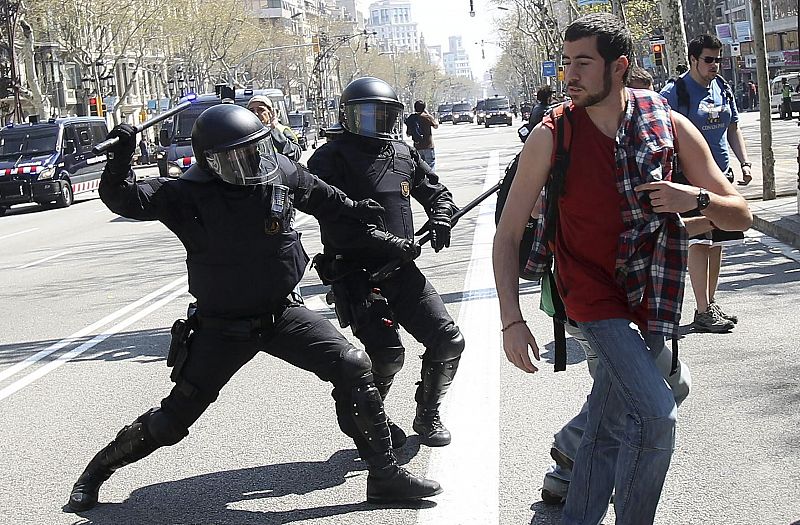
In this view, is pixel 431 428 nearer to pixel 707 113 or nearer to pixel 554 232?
pixel 554 232

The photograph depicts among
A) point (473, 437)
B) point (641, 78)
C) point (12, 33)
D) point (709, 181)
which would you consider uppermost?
point (12, 33)

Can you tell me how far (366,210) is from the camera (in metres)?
5.12

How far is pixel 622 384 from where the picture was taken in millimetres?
3506

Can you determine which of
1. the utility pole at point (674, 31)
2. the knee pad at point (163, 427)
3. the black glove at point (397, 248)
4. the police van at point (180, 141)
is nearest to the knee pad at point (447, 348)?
the black glove at point (397, 248)

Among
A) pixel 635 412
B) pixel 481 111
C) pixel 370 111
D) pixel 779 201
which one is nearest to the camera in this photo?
pixel 635 412

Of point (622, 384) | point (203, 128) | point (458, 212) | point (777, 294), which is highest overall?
point (203, 128)

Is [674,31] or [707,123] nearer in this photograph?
[707,123]

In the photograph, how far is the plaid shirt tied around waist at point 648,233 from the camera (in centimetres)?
350

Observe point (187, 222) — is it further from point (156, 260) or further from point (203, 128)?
point (156, 260)

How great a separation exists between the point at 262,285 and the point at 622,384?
1608 millimetres

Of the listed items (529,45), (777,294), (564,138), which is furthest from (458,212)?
(529,45)

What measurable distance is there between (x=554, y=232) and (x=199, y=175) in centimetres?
155

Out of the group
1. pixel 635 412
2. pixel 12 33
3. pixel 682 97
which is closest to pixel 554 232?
pixel 635 412

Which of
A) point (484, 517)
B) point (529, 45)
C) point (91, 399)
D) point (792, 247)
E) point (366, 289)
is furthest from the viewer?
point (529, 45)
